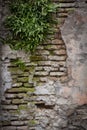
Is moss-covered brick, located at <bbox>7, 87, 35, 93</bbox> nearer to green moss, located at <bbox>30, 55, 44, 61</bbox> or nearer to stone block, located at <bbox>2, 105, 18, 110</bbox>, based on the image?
stone block, located at <bbox>2, 105, 18, 110</bbox>

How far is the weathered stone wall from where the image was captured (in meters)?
3.27

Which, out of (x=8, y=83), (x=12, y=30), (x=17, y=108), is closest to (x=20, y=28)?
(x=12, y=30)

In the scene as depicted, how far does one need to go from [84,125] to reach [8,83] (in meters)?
0.96

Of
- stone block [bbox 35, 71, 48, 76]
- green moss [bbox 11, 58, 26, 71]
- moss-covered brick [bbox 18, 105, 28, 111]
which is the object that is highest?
green moss [bbox 11, 58, 26, 71]

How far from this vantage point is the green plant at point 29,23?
3236 millimetres

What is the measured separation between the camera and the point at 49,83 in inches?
130

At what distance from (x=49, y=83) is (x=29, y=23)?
2.29 ft

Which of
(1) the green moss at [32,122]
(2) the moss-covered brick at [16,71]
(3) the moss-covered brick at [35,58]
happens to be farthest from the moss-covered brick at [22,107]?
(3) the moss-covered brick at [35,58]

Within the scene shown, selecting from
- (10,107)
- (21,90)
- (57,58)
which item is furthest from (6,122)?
(57,58)

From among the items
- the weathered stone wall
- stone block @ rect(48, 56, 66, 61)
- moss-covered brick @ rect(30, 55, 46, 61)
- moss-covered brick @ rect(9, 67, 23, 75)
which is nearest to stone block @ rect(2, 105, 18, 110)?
the weathered stone wall

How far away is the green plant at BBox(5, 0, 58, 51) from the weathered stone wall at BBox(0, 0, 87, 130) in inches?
3.2

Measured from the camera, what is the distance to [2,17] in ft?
10.7

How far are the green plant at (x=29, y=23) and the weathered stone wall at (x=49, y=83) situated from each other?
8 cm

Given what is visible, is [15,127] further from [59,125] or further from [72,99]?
[72,99]
